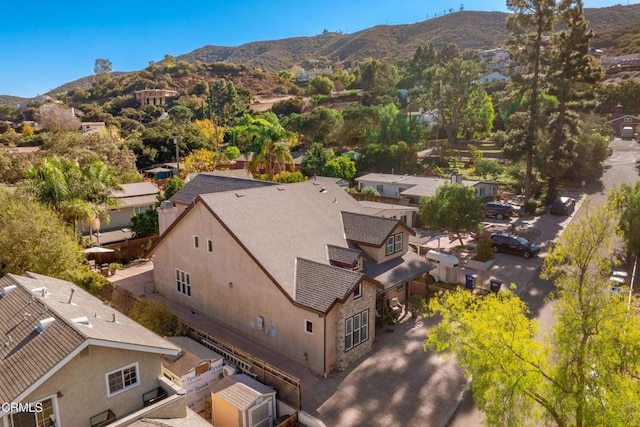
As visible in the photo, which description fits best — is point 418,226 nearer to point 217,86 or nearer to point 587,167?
point 587,167

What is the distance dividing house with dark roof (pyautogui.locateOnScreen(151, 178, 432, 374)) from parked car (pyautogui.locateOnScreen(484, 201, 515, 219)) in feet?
73.5

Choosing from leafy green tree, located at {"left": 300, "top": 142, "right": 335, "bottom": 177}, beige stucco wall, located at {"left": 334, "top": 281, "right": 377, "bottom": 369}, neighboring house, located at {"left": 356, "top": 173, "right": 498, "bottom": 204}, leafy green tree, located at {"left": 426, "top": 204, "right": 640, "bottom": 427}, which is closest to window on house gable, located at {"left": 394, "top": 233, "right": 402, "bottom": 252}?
beige stucco wall, located at {"left": 334, "top": 281, "right": 377, "bottom": 369}

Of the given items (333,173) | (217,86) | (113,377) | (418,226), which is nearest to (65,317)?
(113,377)

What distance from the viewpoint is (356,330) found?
19.7m

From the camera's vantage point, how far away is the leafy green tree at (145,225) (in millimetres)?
36031

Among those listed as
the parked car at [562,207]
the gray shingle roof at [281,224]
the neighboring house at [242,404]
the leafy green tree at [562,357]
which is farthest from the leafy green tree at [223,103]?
the leafy green tree at [562,357]

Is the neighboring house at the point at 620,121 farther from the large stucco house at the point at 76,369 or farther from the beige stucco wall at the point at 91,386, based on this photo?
the beige stucco wall at the point at 91,386

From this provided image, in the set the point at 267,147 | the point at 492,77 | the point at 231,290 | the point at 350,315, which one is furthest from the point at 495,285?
the point at 492,77

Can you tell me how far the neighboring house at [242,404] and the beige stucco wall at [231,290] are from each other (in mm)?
3364

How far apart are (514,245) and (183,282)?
25.4 meters

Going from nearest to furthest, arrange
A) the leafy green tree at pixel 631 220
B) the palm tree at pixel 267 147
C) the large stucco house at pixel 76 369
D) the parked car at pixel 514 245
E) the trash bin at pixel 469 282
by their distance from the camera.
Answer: the large stucco house at pixel 76 369, the trash bin at pixel 469 282, the leafy green tree at pixel 631 220, the parked car at pixel 514 245, the palm tree at pixel 267 147

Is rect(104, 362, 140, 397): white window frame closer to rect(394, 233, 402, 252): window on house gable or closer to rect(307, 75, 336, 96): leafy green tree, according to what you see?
rect(394, 233, 402, 252): window on house gable

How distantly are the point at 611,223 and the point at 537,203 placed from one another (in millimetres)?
39051

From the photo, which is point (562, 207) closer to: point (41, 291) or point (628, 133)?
point (41, 291)
